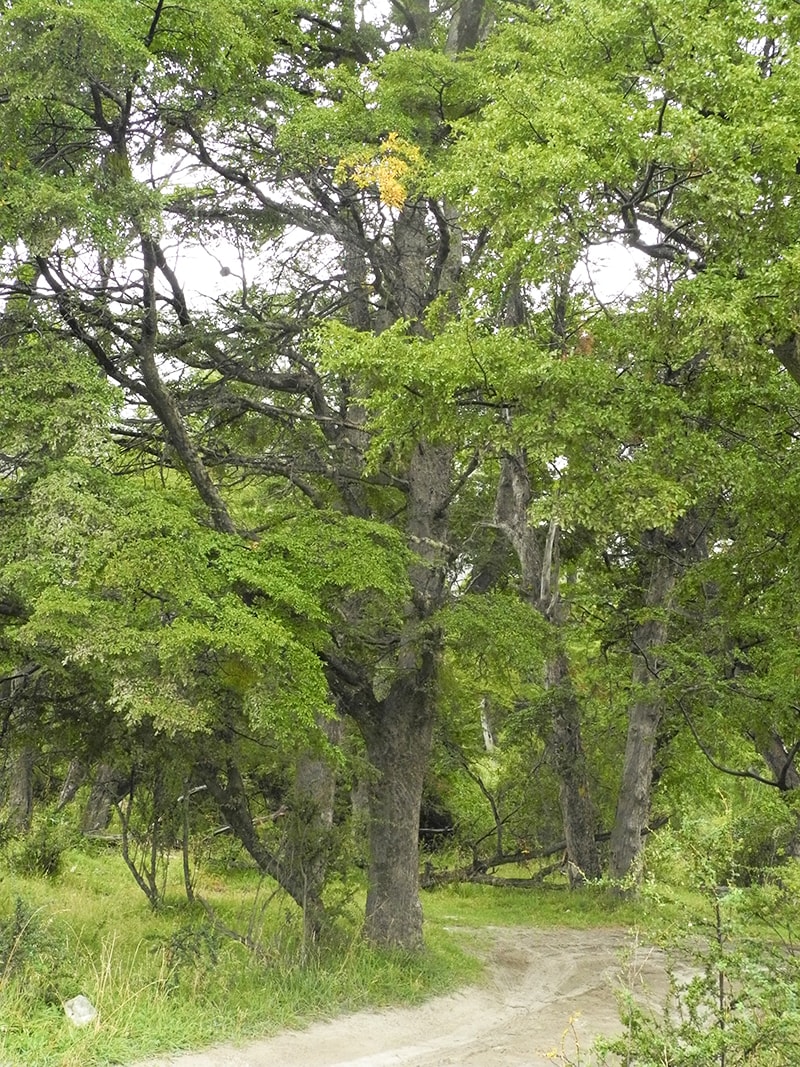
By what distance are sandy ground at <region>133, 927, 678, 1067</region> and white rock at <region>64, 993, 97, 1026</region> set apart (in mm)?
582

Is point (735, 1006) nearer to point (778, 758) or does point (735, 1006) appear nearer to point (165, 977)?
point (165, 977)

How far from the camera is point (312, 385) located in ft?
36.1

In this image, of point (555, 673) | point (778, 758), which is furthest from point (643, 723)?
point (778, 758)

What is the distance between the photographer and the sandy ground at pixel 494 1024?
6414mm

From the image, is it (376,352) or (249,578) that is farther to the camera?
(376,352)

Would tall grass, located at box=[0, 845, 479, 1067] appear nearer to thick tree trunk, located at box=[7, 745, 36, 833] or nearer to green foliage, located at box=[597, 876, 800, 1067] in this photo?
green foliage, located at box=[597, 876, 800, 1067]

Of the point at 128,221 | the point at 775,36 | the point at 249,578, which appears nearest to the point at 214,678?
the point at 249,578

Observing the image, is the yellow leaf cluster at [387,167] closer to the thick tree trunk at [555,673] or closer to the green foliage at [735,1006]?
the thick tree trunk at [555,673]

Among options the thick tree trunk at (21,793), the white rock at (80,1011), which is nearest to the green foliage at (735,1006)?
the white rock at (80,1011)

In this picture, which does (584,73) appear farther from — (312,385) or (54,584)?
(54,584)

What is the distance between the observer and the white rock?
5.98 metres

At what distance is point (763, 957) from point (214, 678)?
178 inches

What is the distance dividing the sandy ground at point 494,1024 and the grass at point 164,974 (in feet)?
0.72

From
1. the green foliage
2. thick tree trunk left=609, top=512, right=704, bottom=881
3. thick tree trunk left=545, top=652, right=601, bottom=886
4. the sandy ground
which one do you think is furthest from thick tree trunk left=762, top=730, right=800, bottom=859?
the green foliage
